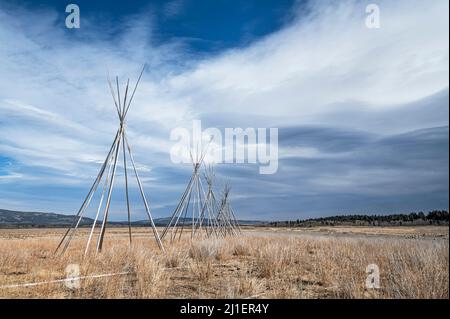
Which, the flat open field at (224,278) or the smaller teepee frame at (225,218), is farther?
the smaller teepee frame at (225,218)

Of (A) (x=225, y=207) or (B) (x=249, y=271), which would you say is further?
(A) (x=225, y=207)

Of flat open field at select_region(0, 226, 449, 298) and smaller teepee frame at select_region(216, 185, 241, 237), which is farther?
smaller teepee frame at select_region(216, 185, 241, 237)

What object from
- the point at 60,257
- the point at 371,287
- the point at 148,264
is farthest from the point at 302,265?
the point at 60,257

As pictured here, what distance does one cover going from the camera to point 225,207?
875 inches

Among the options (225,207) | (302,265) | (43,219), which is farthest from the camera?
(43,219)

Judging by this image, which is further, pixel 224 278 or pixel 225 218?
pixel 225 218
